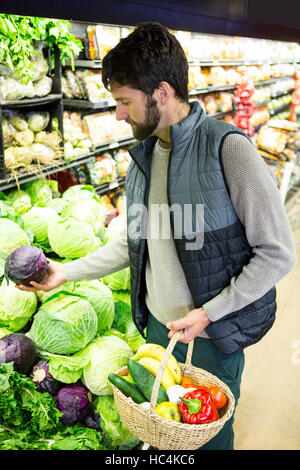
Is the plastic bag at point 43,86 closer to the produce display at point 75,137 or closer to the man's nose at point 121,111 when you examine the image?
the produce display at point 75,137

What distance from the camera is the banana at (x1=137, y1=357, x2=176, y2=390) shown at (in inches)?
58.4

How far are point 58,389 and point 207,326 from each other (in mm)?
873

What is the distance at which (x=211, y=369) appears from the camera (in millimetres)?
1674

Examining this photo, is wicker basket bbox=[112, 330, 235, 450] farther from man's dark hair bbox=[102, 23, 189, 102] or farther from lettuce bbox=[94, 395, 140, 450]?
man's dark hair bbox=[102, 23, 189, 102]

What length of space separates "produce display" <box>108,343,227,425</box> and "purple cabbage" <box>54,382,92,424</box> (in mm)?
428

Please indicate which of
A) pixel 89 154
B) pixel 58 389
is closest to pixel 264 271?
pixel 58 389

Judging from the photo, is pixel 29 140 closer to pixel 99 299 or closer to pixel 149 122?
pixel 99 299

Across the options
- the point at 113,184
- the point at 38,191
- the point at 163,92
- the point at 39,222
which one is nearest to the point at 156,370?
the point at 163,92

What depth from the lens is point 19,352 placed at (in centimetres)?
183

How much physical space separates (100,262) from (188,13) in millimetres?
1269

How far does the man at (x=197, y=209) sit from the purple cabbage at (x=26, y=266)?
464 millimetres

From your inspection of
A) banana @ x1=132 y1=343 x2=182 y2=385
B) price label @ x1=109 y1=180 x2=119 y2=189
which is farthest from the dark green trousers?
price label @ x1=109 y1=180 x2=119 y2=189
